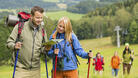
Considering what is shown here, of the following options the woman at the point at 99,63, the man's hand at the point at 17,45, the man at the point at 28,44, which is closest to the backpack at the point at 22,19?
the man at the point at 28,44

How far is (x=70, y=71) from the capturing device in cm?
445

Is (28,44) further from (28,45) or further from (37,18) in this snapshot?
(37,18)

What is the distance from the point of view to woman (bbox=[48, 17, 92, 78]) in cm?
442

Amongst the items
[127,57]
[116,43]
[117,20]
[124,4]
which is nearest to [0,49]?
[127,57]

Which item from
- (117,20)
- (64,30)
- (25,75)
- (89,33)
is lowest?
(89,33)

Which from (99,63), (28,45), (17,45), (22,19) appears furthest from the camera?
(99,63)

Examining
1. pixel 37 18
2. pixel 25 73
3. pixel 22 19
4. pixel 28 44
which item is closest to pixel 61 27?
pixel 37 18

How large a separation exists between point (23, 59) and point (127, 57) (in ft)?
28.7

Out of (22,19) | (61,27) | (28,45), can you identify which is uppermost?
(22,19)

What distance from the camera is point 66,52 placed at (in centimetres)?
445

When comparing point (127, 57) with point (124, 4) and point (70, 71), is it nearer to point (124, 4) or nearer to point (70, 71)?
point (70, 71)

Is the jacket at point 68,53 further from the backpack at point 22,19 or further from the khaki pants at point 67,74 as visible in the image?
the backpack at point 22,19

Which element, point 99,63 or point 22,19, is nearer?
point 22,19

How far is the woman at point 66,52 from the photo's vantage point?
4.42 metres
